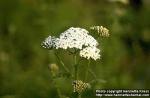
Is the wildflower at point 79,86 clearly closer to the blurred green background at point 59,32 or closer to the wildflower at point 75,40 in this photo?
the wildflower at point 75,40

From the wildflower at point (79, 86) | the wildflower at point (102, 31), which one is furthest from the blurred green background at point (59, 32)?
the wildflower at point (79, 86)

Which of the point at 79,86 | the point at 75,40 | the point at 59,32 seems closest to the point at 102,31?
the point at 75,40

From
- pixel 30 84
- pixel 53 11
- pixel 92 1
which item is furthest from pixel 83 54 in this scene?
pixel 92 1

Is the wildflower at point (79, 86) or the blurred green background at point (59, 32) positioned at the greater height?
the blurred green background at point (59, 32)

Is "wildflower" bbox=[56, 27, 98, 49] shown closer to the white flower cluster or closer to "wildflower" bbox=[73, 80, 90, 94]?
the white flower cluster

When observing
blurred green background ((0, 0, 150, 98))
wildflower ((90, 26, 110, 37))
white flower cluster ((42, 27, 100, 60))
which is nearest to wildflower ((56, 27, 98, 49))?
white flower cluster ((42, 27, 100, 60))

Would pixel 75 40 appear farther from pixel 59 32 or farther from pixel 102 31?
pixel 59 32

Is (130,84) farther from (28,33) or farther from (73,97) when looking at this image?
(73,97)

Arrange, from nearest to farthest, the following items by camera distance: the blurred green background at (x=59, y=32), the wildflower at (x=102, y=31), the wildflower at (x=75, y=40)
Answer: the wildflower at (x=75, y=40) < the wildflower at (x=102, y=31) < the blurred green background at (x=59, y=32)
